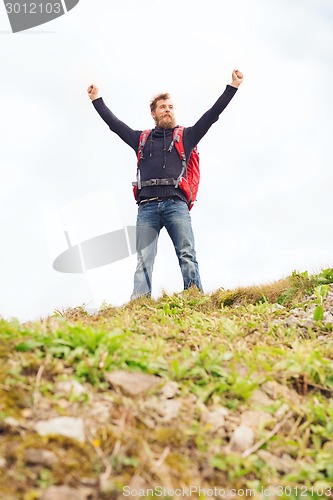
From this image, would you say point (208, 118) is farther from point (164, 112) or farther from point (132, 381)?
point (132, 381)

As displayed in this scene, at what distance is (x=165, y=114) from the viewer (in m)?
9.52

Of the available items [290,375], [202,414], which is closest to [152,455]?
[202,414]

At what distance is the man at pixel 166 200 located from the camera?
902 cm

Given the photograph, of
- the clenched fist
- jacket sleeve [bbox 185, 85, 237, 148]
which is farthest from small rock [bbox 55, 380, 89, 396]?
the clenched fist

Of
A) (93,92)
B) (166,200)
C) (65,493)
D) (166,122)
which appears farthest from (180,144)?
(65,493)

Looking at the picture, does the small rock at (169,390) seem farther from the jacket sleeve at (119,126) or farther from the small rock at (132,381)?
the jacket sleeve at (119,126)

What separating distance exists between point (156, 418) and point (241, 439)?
1.69 feet

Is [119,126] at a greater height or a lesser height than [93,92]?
lesser

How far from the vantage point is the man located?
29.6 feet

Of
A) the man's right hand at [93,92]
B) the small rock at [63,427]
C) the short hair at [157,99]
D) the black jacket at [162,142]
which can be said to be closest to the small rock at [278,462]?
the small rock at [63,427]

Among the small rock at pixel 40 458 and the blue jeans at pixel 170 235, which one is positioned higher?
the blue jeans at pixel 170 235

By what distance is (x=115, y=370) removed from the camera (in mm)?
3381

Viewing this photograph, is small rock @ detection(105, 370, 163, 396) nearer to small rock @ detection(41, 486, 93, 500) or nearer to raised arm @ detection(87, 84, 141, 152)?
small rock @ detection(41, 486, 93, 500)

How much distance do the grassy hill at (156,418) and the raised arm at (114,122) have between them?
6030 millimetres
